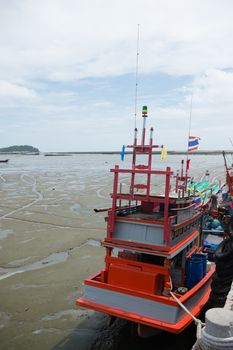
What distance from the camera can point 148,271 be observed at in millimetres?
7008

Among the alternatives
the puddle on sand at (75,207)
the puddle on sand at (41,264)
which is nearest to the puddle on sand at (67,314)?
the puddle on sand at (41,264)

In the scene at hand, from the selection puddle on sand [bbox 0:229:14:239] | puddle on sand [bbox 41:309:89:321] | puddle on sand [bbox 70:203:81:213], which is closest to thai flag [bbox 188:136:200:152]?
puddle on sand [bbox 41:309:89:321]

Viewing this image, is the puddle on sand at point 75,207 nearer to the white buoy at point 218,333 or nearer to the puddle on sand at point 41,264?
the puddle on sand at point 41,264

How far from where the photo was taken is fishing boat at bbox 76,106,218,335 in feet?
21.6

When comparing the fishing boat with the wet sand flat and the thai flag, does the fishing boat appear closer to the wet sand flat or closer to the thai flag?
the wet sand flat

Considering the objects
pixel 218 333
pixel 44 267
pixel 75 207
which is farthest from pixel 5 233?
pixel 218 333

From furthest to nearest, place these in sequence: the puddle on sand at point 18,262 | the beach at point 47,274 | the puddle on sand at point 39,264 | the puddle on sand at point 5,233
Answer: the puddle on sand at point 5,233 → the puddle on sand at point 18,262 → the puddle on sand at point 39,264 → the beach at point 47,274

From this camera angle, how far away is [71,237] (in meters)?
15.2

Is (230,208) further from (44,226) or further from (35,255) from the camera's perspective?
(44,226)

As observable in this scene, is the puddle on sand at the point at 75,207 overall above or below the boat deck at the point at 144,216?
below

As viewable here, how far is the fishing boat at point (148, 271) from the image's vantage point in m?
6.57

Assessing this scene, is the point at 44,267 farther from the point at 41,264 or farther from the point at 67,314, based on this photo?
the point at 67,314

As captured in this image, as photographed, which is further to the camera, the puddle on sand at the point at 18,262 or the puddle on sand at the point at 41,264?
the puddle on sand at the point at 18,262

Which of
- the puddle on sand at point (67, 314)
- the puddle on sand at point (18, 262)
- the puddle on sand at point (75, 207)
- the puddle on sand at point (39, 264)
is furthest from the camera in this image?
the puddle on sand at point (75, 207)
